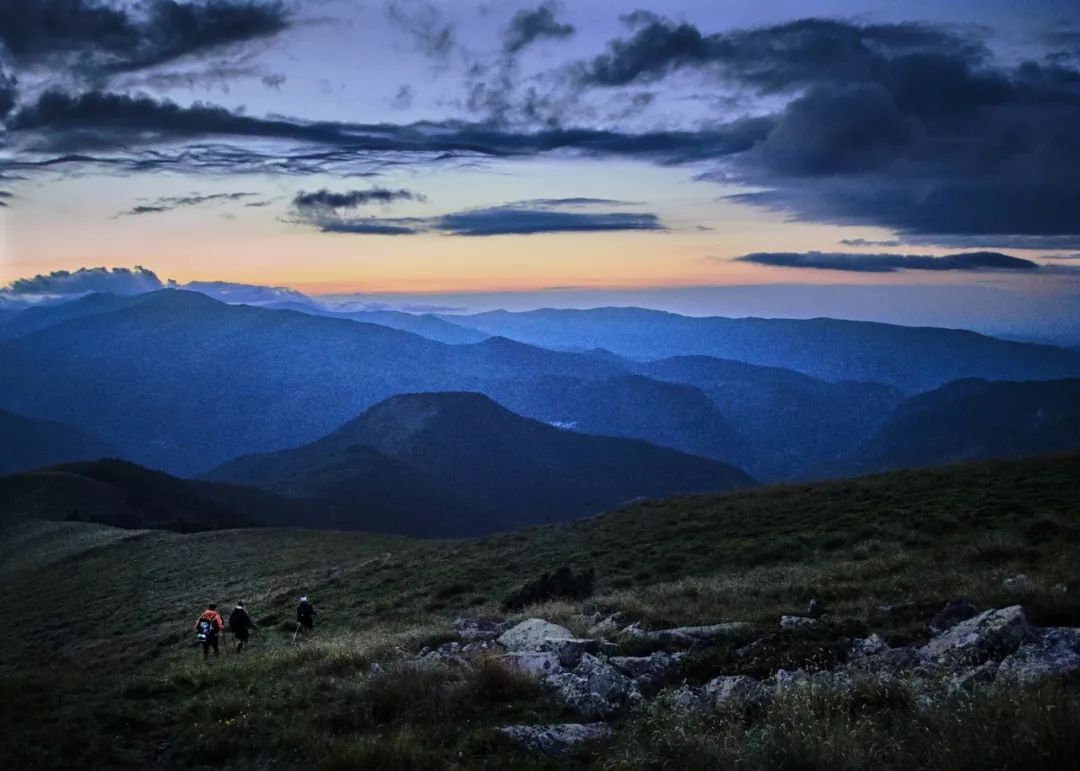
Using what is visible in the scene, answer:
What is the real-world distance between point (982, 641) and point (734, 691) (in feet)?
10.5

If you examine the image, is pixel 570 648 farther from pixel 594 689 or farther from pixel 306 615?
pixel 306 615

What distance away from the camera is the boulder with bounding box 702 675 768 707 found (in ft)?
26.9

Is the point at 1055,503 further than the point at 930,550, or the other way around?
the point at 1055,503

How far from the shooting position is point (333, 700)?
35.8 feet

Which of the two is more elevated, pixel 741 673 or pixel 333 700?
pixel 741 673

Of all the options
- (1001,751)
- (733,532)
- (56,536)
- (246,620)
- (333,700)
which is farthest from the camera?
(56,536)

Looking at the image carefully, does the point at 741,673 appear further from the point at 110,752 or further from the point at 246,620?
the point at 246,620

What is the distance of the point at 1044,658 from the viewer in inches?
308

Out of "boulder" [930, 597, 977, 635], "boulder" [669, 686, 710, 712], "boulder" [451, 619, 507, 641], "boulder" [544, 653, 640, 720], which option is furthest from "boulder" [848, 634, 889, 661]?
"boulder" [451, 619, 507, 641]

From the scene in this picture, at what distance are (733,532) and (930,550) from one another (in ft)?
31.7

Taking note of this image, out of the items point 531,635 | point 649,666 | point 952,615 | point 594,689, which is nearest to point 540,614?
point 531,635

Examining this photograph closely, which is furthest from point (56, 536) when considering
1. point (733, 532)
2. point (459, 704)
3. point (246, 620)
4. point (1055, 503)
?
point (1055, 503)

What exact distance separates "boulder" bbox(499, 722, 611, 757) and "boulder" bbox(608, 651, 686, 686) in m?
1.76

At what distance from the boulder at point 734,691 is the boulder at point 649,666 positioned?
107 centimetres
